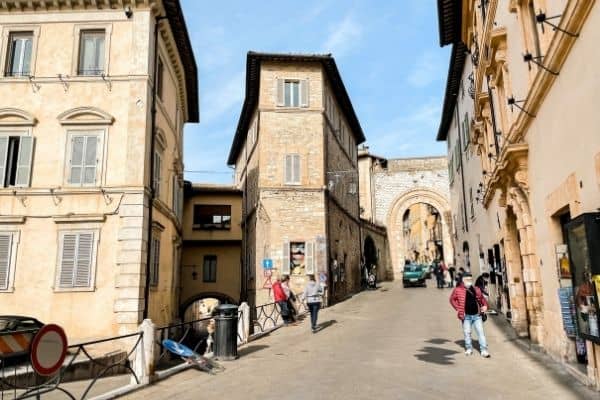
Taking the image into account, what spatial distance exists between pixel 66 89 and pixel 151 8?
3647 mm

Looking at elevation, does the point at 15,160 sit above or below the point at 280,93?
below

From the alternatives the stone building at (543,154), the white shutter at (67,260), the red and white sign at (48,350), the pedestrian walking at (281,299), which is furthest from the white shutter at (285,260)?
the red and white sign at (48,350)

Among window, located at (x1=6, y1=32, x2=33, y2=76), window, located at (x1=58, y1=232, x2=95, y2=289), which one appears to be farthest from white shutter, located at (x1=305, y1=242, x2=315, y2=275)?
window, located at (x1=6, y1=32, x2=33, y2=76)

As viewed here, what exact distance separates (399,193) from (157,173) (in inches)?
1154

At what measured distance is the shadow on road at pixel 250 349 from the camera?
11222mm

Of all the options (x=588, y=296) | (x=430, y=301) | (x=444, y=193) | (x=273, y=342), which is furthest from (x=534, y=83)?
(x=444, y=193)

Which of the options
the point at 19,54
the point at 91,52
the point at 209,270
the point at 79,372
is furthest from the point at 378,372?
the point at 209,270

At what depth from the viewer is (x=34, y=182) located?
540 inches

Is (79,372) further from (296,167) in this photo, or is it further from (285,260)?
(296,167)

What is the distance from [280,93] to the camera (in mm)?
23250

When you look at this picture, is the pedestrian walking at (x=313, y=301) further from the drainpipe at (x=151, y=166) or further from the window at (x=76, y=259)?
the window at (x=76, y=259)

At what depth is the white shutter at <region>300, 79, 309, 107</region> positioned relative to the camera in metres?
23.3

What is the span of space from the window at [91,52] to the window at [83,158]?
2.13 m

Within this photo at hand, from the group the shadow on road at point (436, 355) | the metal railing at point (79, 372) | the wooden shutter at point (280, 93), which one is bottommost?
the metal railing at point (79, 372)
